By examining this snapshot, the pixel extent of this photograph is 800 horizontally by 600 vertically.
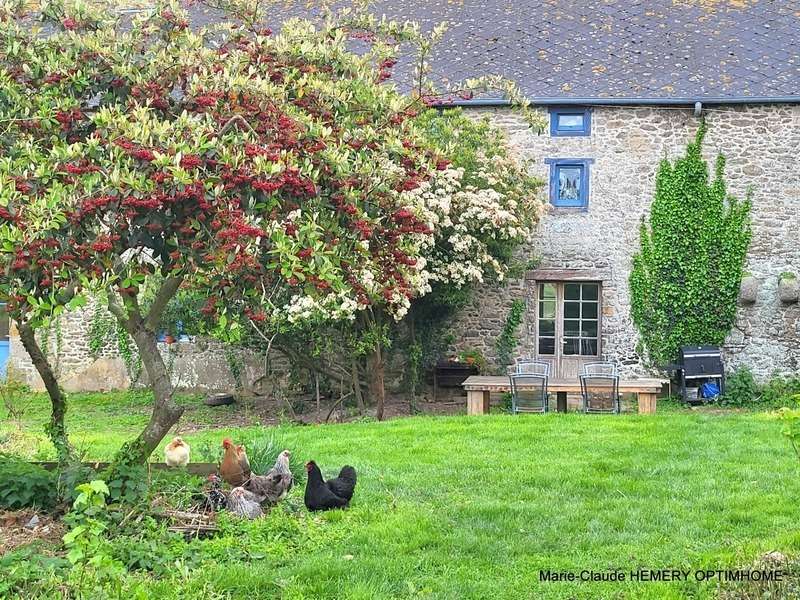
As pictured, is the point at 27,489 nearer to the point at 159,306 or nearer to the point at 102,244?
the point at 159,306

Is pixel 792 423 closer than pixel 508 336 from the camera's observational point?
Yes

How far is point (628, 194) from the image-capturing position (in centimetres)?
1717

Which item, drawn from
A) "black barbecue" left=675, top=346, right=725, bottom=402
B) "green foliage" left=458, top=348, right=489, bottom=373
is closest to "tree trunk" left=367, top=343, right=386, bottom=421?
"green foliage" left=458, top=348, right=489, bottom=373

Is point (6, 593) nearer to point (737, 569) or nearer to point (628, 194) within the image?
point (737, 569)

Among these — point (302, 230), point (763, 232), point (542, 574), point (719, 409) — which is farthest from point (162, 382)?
point (763, 232)

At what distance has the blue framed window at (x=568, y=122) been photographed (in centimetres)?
1719

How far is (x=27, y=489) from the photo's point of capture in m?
6.63

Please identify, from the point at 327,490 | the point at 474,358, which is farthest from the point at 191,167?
the point at 474,358

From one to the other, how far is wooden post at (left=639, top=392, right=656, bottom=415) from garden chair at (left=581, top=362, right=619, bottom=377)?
6.73 feet

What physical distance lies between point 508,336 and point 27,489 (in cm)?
1152

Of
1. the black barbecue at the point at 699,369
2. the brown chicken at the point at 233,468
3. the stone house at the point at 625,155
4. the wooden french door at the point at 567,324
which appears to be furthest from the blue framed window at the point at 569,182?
the brown chicken at the point at 233,468

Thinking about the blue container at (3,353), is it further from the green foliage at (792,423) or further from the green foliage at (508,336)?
the green foliage at (792,423)

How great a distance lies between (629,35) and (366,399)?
28.3 feet

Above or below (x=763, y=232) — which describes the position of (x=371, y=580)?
below
